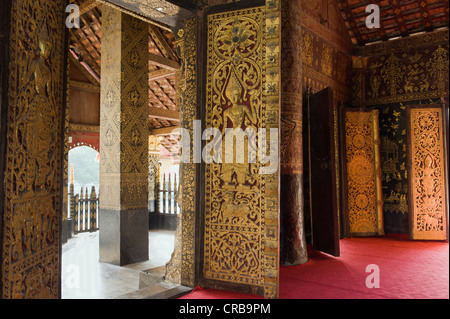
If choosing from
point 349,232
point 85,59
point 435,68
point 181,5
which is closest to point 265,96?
point 181,5

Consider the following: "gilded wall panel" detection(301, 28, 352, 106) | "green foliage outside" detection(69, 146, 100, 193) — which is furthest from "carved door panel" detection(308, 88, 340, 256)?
"green foliage outside" detection(69, 146, 100, 193)

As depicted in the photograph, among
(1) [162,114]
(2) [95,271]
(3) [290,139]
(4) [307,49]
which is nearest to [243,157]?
(3) [290,139]

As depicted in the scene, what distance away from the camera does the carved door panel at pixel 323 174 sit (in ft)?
13.8

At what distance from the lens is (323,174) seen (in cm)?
440

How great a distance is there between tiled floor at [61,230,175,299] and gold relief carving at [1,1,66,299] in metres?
1.60

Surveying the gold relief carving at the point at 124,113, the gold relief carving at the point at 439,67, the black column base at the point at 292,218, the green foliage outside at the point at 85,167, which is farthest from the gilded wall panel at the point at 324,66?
the green foliage outside at the point at 85,167

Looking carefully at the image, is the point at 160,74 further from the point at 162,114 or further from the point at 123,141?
the point at 123,141

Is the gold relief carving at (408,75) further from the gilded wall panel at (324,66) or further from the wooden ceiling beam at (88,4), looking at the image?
the wooden ceiling beam at (88,4)

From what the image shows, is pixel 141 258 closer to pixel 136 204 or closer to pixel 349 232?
pixel 136 204

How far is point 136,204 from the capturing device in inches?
199

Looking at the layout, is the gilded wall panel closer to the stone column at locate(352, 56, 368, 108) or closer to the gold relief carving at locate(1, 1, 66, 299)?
the stone column at locate(352, 56, 368, 108)

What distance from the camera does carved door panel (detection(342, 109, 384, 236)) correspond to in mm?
5926

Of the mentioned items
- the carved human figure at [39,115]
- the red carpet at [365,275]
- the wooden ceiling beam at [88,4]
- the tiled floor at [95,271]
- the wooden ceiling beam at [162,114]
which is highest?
the wooden ceiling beam at [88,4]

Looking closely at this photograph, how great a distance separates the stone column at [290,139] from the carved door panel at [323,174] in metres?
0.41
